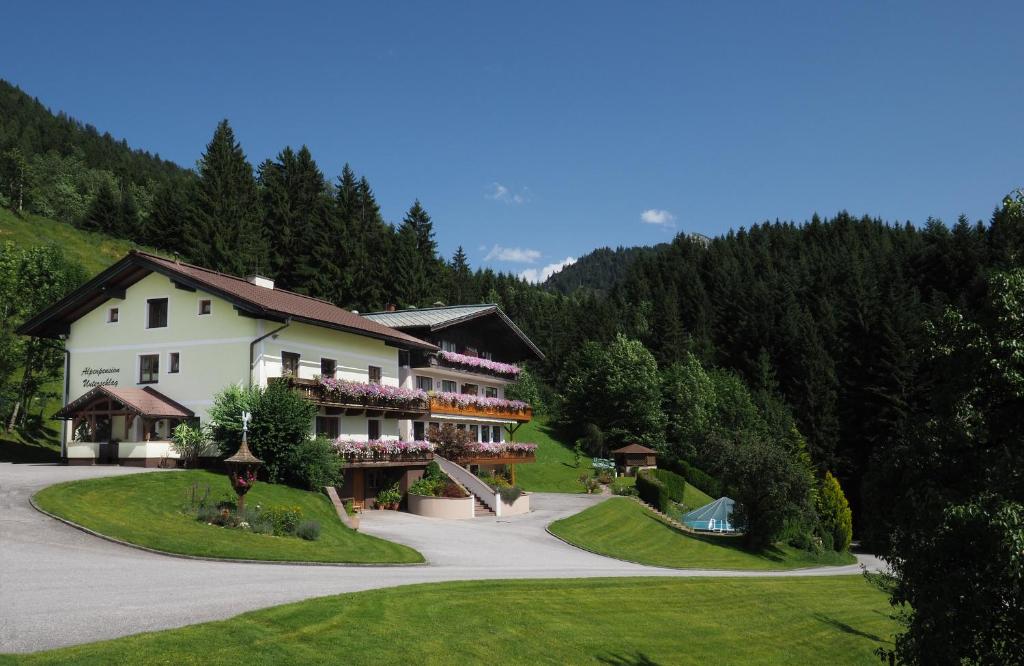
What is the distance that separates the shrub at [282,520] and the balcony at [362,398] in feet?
27.5

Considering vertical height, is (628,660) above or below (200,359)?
below

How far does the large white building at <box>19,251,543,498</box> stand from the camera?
111 ft

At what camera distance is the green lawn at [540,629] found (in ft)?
39.1

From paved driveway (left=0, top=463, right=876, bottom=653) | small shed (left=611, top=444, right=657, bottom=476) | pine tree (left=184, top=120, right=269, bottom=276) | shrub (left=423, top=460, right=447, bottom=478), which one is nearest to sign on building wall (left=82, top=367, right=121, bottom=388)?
paved driveway (left=0, top=463, right=876, bottom=653)

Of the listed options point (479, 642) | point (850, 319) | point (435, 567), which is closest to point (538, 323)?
point (850, 319)

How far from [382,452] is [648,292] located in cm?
10212

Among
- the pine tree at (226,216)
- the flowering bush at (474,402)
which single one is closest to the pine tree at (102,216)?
the pine tree at (226,216)

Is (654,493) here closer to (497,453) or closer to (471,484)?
(497,453)

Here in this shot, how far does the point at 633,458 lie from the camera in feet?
234

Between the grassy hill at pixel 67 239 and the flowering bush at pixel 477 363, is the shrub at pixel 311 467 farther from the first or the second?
the grassy hill at pixel 67 239

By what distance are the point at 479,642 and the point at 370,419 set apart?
2606 cm

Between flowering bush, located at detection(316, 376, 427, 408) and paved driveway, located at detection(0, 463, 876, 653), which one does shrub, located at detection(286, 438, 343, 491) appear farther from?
flowering bush, located at detection(316, 376, 427, 408)

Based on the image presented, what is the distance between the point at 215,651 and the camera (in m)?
11.4

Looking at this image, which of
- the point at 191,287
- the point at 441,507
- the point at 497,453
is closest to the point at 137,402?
the point at 191,287
